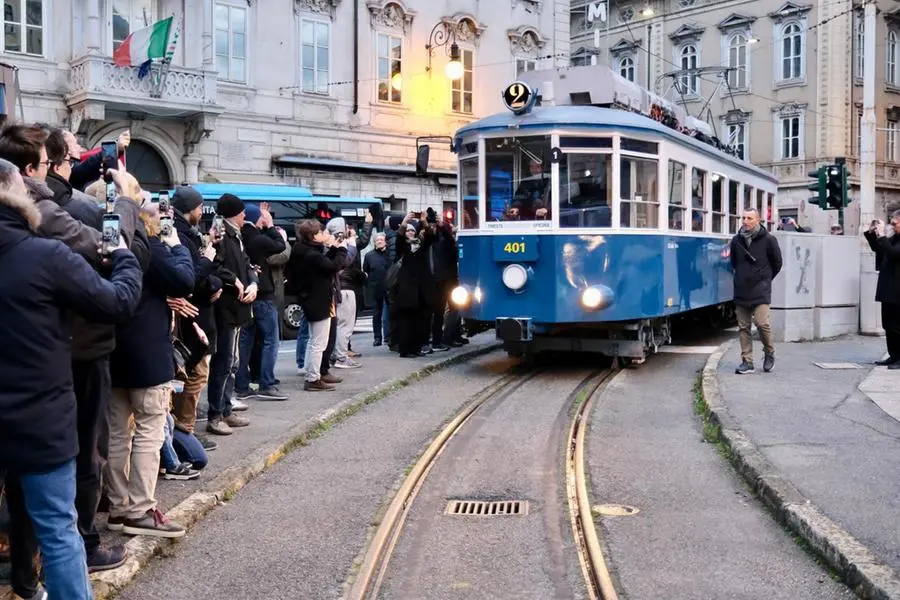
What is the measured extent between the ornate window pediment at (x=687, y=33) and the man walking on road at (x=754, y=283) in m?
37.4

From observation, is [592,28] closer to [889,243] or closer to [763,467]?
[889,243]

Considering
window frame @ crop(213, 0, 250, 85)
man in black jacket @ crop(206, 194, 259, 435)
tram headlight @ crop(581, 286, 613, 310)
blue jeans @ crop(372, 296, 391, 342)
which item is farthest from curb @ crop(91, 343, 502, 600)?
window frame @ crop(213, 0, 250, 85)

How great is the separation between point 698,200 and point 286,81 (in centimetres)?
1490

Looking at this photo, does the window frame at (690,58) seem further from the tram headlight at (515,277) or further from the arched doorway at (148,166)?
the tram headlight at (515,277)

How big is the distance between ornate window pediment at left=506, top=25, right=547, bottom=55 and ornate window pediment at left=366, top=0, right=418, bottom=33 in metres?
3.92

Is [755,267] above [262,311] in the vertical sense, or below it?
above

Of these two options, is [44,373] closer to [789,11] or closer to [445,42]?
[445,42]

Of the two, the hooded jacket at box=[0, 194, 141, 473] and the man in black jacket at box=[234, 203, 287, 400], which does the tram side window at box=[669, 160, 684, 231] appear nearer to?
the man in black jacket at box=[234, 203, 287, 400]

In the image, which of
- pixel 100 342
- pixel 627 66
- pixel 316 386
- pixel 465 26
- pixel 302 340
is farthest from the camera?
pixel 627 66

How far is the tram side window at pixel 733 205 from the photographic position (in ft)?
54.6

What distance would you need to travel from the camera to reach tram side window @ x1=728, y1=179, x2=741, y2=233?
656 inches

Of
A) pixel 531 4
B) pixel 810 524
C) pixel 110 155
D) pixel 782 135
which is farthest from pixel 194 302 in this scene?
pixel 782 135

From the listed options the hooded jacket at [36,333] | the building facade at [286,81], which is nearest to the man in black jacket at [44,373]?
the hooded jacket at [36,333]

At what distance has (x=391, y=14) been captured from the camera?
2888cm
